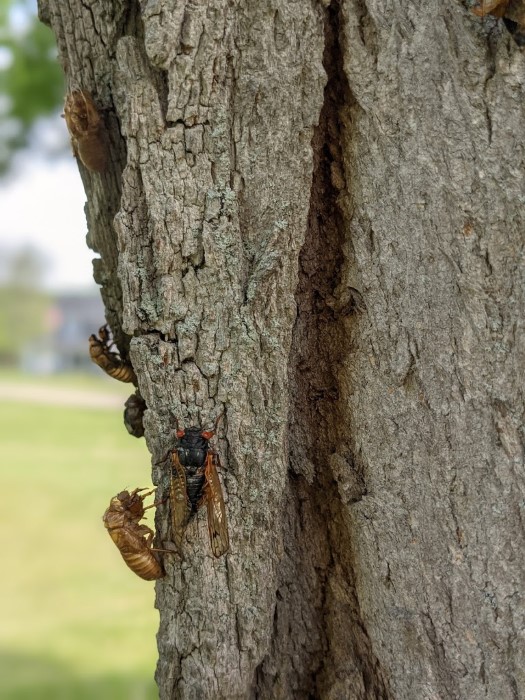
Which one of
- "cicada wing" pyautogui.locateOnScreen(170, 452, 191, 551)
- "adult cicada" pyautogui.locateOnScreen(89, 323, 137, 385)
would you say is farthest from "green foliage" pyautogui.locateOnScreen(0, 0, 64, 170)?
"cicada wing" pyautogui.locateOnScreen(170, 452, 191, 551)

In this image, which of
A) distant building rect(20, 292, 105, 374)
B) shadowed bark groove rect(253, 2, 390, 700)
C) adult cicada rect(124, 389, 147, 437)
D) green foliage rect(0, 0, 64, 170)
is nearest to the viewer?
shadowed bark groove rect(253, 2, 390, 700)

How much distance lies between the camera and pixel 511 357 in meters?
1.46

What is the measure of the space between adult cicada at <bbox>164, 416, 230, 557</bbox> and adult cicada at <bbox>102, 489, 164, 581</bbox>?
7cm

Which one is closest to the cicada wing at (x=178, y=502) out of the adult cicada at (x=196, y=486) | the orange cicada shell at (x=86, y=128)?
the adult cicada at (x=196, y=486)

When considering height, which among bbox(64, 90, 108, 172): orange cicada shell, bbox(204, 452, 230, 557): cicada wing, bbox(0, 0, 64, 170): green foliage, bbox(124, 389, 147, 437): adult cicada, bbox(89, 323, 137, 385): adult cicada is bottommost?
bbox(204, 452, 230, 557): cicada wing

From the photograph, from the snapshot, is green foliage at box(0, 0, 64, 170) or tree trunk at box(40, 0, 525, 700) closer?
tree trunk at box(40, 0, 525, 700)

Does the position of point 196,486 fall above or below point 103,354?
below

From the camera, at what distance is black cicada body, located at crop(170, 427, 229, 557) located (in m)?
1.49

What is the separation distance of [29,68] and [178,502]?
403cm

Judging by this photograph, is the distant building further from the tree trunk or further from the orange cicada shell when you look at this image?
the tree trunk

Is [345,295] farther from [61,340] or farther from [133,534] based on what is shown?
[61,340]

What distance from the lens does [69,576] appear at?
7223mm

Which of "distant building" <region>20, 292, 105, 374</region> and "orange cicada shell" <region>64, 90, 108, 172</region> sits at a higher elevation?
"distant building" <region>20, 292, 105, 374</region>

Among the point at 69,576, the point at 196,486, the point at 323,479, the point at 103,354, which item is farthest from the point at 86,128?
the point at 69,576
